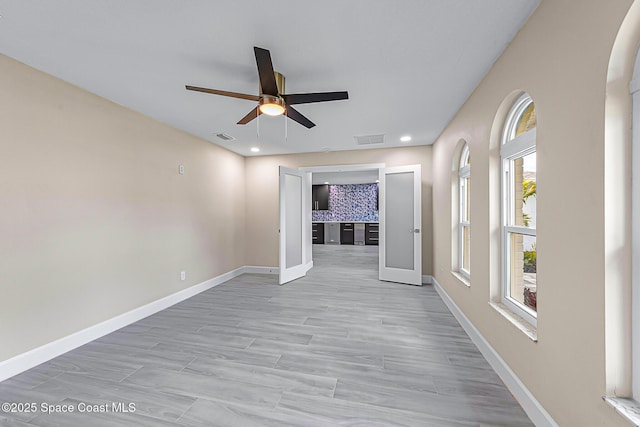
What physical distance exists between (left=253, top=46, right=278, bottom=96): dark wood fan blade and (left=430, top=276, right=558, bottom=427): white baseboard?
263cm

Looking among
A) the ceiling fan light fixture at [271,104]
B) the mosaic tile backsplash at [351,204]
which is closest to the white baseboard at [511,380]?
the ceiling fan light fixture at [271,104]

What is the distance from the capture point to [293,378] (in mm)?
1956

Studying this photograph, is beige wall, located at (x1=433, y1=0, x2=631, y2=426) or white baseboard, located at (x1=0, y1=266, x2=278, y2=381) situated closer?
beige wall, located at (x1=433, y1=0, x2=631, y2=426)

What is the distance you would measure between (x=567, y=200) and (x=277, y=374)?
215 centimetres

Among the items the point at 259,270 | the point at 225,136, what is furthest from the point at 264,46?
the point at 259,270

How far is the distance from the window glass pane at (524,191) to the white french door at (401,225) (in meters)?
2.41

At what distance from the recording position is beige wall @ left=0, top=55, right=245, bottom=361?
6.68 feet

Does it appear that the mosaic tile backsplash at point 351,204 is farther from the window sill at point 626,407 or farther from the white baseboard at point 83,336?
the window sill at point 626,407

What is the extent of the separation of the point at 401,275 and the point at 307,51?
382 centimetres

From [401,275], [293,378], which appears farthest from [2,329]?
[401,275]

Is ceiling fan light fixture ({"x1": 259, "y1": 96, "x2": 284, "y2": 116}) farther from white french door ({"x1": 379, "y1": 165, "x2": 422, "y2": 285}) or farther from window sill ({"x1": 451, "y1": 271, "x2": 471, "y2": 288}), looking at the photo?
white french door ({"x1": 379, "y1": 165, "x2": 422, "y2": 285})

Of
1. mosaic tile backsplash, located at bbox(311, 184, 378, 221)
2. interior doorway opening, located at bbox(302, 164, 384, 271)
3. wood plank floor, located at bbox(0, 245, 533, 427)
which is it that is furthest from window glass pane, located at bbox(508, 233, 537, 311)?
mosaic tile backsplash, located at bbox(311, 184, 378, 221)

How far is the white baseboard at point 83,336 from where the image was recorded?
2.01 meters

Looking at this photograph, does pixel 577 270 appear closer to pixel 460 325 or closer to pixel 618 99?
pixel 618 99
